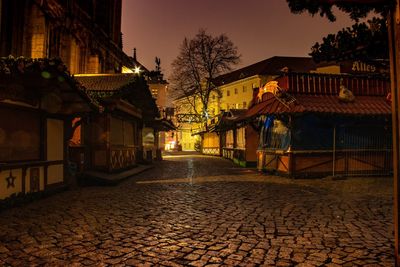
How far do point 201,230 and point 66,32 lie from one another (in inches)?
635

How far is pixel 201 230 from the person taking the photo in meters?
5.43

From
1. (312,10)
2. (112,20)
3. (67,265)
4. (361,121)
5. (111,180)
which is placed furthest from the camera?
→ (112,20)

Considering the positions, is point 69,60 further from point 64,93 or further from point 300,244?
point 300,244

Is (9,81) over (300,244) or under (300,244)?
over

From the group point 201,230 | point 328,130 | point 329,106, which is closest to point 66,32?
point 329,106

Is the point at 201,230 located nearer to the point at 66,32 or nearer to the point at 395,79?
the point at 395,79

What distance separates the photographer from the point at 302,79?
14.2m

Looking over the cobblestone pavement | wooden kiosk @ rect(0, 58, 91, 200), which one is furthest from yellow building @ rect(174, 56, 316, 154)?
the cobblestone pavement

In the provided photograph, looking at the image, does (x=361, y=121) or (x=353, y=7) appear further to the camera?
(x=361, y=121)

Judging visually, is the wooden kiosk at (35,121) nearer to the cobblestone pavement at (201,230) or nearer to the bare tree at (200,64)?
the cobblestone pavement at (201,230)

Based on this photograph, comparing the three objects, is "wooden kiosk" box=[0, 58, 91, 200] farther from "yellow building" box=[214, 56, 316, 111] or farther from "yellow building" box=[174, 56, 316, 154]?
"yellow building" box=[214, 56, 316, 111]

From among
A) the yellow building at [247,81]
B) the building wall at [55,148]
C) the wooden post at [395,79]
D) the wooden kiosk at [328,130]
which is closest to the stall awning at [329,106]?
the wooden kiosk at [328,130]

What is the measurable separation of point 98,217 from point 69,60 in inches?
563

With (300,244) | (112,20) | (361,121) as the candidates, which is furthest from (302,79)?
(112,20)
